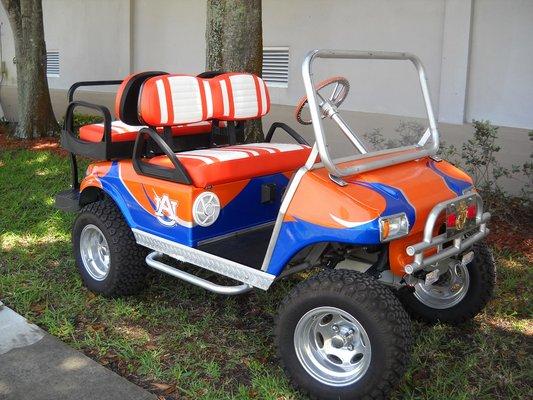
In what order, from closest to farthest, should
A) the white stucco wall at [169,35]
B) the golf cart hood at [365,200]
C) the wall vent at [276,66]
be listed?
1. the golf cart hood at [365,200]
2. the wall vent at [276,66]
3. the white stucco wall at [169,35]

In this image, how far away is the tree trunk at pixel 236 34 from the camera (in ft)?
17.2

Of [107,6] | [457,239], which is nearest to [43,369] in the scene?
[457,239]

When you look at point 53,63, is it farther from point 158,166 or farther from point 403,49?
point 158,166

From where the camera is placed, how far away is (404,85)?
881 cm

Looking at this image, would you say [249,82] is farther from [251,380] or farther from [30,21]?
[30,21]

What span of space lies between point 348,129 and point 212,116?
0.91 metres

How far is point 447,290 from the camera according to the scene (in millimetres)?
3553

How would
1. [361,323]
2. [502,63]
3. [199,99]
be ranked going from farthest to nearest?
[502,63]
[199,99]
[361,323]

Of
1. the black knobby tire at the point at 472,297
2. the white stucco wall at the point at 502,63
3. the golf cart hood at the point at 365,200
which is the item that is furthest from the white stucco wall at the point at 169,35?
the golf cart hood at the point at 365,200

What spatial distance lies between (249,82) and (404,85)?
16.9ft

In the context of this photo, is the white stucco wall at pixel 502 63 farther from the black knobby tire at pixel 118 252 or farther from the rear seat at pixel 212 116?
the black knobby tire at pixel 118 252

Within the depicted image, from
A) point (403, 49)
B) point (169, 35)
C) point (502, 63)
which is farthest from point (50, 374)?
point (169, 35)

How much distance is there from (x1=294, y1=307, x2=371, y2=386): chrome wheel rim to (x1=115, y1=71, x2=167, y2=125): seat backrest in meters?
1.64

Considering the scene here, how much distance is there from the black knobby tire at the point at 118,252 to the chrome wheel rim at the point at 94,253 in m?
0.10
